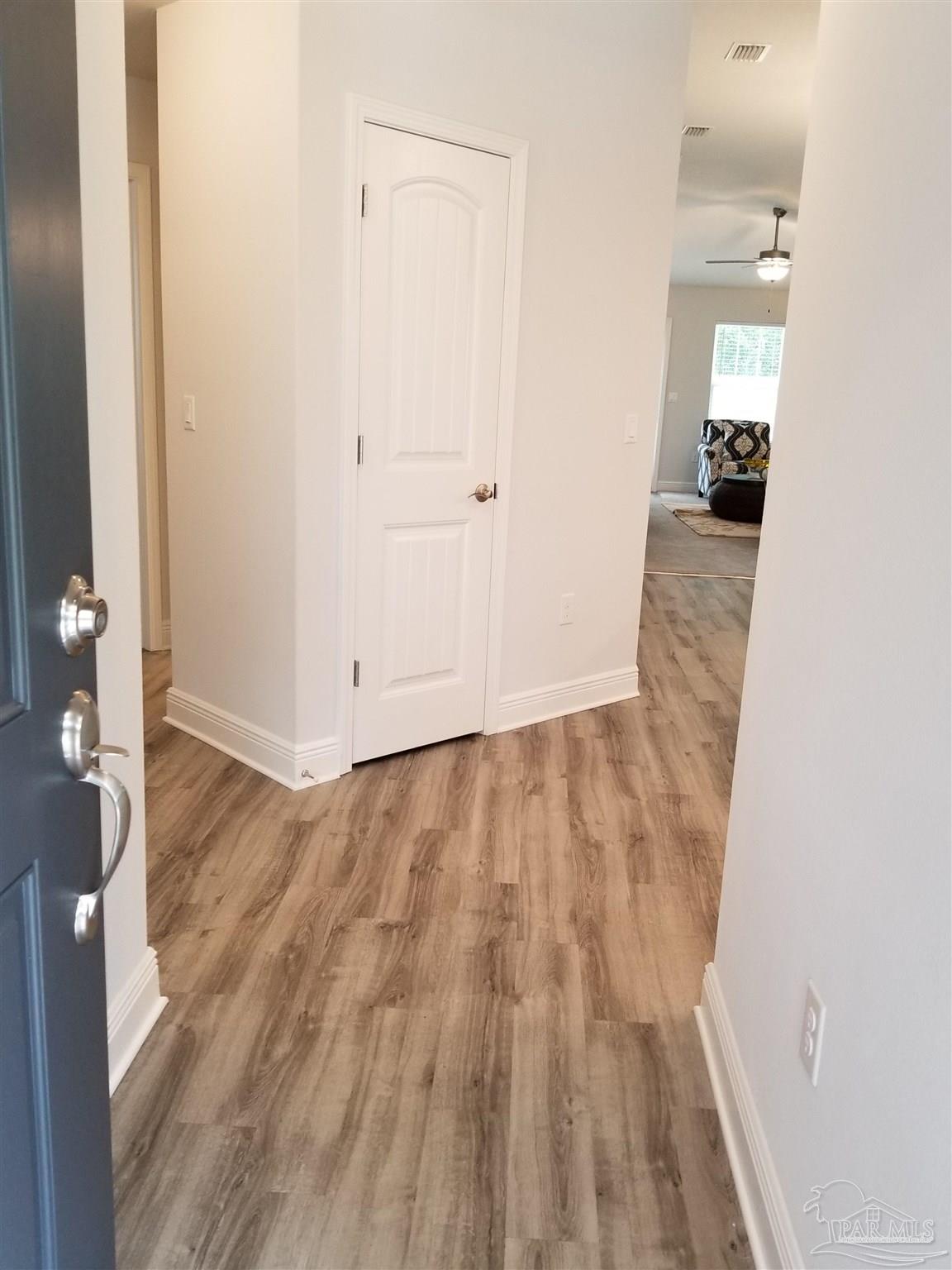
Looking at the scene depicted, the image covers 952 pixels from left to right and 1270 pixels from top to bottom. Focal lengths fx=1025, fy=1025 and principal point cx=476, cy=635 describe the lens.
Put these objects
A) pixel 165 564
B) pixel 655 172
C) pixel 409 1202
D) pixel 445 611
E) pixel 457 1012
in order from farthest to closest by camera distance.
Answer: pixel 165 564 → pixel 655 172 → pixel 445 611 → pixel 457 1012 → pixel 409 1202

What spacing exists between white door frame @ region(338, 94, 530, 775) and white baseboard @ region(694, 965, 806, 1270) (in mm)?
1703

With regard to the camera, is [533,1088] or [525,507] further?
[525,507]

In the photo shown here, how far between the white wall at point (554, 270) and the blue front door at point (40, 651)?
2.23m

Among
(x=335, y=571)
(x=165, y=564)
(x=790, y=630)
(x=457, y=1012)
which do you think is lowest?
(x=457, y=1012)

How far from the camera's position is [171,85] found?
3.41 m

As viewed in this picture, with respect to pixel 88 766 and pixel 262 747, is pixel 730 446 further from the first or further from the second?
pixel 88 766

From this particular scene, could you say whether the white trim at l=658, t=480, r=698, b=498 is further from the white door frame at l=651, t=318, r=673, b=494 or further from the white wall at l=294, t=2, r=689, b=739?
the white wall at l=294, t=2, r=689, b=739

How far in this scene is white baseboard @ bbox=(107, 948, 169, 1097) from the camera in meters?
1.88

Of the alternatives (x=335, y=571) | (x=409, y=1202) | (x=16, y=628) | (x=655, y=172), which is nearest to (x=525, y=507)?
(x=335, y=571)

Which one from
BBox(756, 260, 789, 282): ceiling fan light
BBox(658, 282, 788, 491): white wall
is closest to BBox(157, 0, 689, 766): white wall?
BBox(756, 260, 789, 282): ceiling fan light

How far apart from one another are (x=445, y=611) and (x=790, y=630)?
82.7 inches

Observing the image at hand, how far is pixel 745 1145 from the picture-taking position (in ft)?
5.57

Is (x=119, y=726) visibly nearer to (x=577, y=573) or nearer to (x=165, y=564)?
(x=577, y=573)

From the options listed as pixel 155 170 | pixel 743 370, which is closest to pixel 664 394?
pixel 743 370
